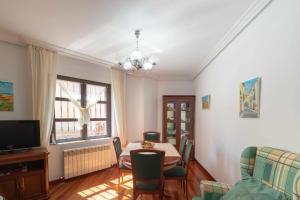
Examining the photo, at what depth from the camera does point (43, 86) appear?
2.93m

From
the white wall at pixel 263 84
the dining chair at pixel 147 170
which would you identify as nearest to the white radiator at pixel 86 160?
the dining chair at pixel 147 170

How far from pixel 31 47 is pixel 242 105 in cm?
334

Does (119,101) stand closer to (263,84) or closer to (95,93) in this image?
(95,93)

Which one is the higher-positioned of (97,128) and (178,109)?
(178,109)

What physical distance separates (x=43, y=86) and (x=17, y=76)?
39 centimetres

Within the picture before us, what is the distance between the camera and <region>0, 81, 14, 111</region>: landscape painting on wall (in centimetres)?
262

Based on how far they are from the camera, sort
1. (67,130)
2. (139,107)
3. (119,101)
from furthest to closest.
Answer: (139,107), (119,101), (67,130)

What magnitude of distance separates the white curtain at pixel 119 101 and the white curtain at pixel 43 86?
142 cm

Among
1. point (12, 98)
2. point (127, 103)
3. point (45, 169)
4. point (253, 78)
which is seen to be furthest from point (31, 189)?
point (253, 78)

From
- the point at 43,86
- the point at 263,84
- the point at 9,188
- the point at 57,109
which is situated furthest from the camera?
the point at 57,109

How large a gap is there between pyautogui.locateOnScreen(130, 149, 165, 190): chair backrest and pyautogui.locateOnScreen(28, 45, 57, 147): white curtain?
71.7 inches

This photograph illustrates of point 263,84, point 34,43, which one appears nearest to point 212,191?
point 263,84

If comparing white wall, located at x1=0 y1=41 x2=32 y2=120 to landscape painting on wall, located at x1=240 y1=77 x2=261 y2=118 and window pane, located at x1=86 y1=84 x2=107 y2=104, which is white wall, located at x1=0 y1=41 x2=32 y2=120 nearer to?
window pane, located at x1=86 y1=84 x2=107 y2=104

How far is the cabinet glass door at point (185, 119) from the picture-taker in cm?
518
